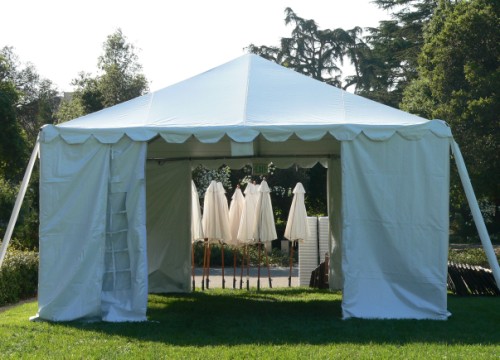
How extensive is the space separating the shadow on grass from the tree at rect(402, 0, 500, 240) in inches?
353

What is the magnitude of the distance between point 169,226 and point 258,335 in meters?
5.40

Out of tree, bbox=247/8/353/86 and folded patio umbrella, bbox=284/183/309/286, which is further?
tree, bbox=247/8/353/86

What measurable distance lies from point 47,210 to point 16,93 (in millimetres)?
11022

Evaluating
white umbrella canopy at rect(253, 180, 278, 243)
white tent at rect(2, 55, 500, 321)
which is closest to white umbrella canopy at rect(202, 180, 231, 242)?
white umbrella canopy at rect(253, 180, 278, 243)

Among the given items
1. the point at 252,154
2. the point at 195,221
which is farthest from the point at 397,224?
the point at 195,221

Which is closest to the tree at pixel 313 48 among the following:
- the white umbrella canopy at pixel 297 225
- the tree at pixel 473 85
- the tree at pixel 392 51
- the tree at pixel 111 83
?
the tree at pixel 392 51

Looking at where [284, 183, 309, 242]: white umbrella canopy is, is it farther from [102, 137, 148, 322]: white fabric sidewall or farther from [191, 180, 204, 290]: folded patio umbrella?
[102, 137, 148, 322]: white fabric sidewall

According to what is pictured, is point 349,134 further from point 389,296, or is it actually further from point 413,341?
point 413,341

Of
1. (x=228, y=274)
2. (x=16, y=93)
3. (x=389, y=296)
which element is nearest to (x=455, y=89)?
(x=228, y=274)

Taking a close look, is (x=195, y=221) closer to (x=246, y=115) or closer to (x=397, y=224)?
(x=246, y=115)

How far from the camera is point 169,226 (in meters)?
13.4

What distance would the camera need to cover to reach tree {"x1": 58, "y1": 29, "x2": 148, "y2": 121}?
98.3 feet

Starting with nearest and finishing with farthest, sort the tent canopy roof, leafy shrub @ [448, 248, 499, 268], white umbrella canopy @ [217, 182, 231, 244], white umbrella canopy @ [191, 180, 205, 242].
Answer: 1. the tent canopy roof
2. white umbrella canopy @ [217, 182, 231, 244]
3. white umbrella canopy @ [191, 180, 205, 242]
4. leafy shrub @ [448, 248, 499, 268]

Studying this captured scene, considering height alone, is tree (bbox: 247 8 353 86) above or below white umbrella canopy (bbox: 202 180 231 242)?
above
